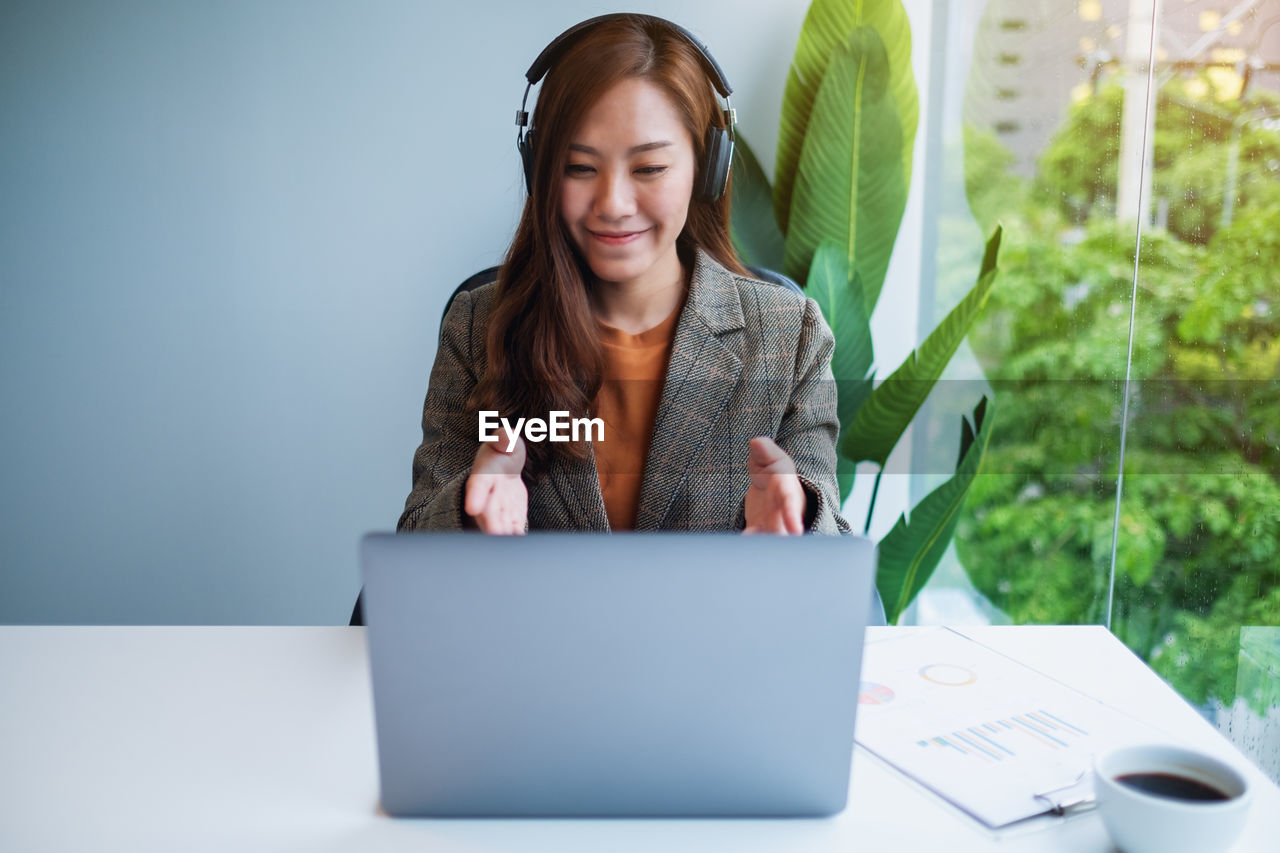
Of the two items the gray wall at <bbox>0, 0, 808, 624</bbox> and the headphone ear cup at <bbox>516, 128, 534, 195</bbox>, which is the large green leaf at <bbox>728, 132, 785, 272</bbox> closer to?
the gray wall at <bbox>0, 0, 808, 624</bbox>

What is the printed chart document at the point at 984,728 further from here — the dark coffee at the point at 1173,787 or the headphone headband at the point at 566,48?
the headphone headband at the point at 566,48

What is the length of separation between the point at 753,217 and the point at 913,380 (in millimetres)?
474

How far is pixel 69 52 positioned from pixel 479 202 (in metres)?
0.90

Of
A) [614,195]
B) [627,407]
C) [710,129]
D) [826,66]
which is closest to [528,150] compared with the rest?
[614,195]

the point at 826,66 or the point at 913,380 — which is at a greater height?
the point at 826,66

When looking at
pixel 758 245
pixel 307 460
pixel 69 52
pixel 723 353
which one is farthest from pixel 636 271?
pixel 69 52

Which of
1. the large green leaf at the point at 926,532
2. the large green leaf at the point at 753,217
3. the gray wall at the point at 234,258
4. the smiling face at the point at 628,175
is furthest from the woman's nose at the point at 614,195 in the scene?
the large green leaf at the point at 926,532

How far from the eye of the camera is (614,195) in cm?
130

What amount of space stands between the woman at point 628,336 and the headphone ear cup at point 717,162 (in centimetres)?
1

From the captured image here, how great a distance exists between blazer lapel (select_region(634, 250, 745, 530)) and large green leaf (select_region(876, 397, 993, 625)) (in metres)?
0.71

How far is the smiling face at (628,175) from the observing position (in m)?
1.29

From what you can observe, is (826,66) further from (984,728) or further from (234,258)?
(984,728)

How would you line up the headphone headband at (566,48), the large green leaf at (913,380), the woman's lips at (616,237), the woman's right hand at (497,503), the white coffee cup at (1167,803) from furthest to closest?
the large green leaf at (913,380), the woman's lips at (616,237), the headphone headband at (566,48), the woman's right hand at (497,503), the white coffee cup at (1167,803)

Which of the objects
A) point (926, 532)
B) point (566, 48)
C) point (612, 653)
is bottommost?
point (926, 532)
